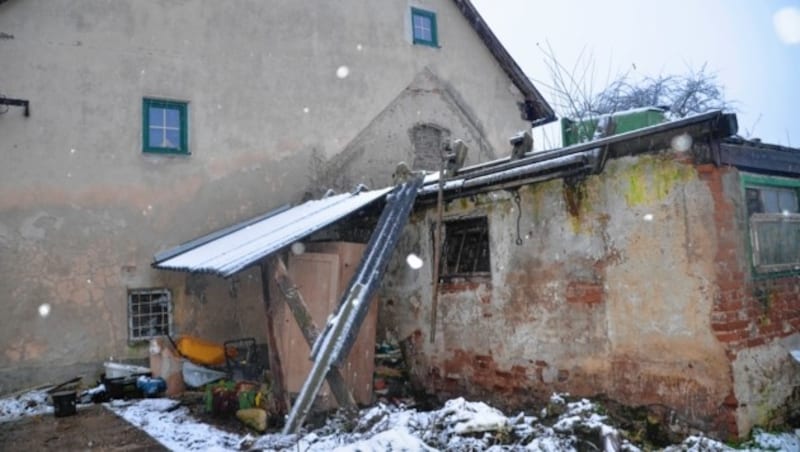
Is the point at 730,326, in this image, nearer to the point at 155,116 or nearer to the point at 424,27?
the point at 155,116

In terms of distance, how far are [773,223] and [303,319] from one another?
5.26 meters

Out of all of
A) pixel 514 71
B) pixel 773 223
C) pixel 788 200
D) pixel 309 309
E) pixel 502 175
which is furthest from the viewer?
pixel 514 71

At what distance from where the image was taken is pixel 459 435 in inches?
225

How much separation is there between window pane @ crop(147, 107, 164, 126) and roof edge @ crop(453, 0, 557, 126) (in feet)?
25.3

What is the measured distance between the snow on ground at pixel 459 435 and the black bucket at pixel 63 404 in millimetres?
1856

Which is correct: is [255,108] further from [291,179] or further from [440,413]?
[440,413]

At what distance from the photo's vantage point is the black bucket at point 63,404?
8562 mm

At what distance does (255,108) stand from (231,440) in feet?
23.5

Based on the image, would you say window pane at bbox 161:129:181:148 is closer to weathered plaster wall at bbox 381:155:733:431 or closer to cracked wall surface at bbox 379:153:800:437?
weathered plaster wall at bbox 381:155:733:431

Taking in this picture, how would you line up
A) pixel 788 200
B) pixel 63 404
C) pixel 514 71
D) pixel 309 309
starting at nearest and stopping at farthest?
pixel 788 200 < pixel 309 309 < pixel 63 404 < pixel 514 71

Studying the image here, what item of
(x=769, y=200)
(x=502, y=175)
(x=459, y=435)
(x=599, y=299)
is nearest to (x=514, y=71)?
(x=502, y=175)

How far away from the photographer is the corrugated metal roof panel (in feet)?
24.2

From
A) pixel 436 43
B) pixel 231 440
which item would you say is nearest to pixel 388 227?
pixel 231 440

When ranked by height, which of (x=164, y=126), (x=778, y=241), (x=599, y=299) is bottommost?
(x=599, y=299)
